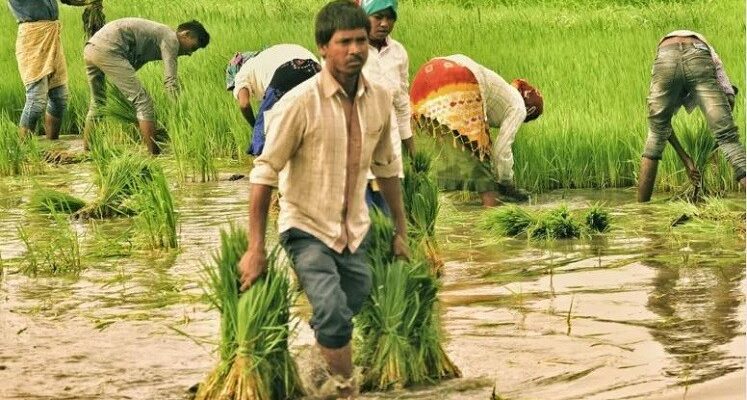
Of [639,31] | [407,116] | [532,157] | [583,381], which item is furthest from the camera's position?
[639,31]

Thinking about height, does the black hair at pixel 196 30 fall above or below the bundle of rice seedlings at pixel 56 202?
above

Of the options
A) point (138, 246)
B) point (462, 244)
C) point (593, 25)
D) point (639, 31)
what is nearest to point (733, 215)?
point (462, 244)

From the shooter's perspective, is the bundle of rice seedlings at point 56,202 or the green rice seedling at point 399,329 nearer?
the green rice seedling at point 399,329

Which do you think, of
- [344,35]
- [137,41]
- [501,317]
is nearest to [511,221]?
[501,317]

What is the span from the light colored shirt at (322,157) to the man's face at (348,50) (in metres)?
0.06

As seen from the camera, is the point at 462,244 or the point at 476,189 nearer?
the point at 462,244

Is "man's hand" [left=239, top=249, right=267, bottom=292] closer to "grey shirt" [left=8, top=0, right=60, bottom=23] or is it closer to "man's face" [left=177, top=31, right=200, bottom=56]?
"man's face" [left=177, top=31, right=200, bottom=56]

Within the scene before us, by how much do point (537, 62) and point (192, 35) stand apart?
3057 mm

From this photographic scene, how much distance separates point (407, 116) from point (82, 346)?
232 cm

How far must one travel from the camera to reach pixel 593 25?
1557 cm

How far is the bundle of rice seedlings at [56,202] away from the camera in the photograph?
953 centimetres

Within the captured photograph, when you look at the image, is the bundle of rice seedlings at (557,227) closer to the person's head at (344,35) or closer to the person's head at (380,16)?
the person's head at (380,16)

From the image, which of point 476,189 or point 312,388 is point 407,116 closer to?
point 476,189

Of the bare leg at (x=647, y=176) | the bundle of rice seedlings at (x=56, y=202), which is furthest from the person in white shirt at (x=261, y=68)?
the bare leg at (x=647, y=176)
